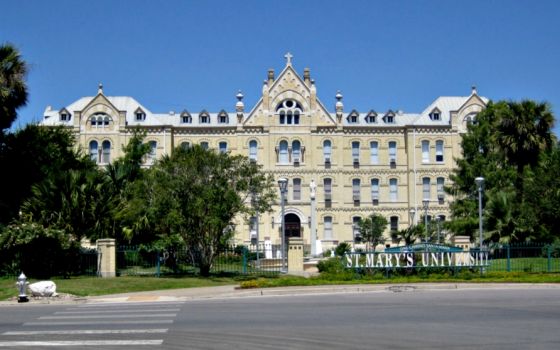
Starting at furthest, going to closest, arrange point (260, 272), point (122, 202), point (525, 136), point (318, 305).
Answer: point (525, 136), point (122, 202), point (260, 272), point (318, 305)

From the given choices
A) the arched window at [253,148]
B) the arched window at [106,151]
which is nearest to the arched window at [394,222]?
the arched window at [253,148]

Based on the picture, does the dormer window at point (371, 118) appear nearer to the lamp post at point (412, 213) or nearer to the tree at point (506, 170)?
the lamp post at point (412, 213)

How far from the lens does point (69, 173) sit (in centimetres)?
3444

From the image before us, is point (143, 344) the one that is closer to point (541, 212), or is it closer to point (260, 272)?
point (260, 272)

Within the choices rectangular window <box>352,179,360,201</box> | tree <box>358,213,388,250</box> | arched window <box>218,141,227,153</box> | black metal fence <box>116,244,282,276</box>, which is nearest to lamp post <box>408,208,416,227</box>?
rectangular window <box>352,179,360,201</box>

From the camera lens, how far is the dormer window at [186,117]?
68.2m

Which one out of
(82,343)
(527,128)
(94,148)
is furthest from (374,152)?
(82,343)

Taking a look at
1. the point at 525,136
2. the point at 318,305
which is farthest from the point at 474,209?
the point at 318,305

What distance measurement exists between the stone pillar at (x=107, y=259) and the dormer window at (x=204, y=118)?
37233 mm

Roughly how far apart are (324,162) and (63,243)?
124ft

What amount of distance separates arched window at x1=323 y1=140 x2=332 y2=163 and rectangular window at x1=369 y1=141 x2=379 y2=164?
381cm

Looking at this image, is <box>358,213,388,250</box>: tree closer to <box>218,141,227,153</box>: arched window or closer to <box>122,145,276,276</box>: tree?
<box>218,141,227,153</box>: arched window

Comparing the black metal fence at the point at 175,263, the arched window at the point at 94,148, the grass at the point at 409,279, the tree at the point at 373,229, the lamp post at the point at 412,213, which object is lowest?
the grass at the point at 409,279

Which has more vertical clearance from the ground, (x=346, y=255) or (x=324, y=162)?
(x=324, y=162)
